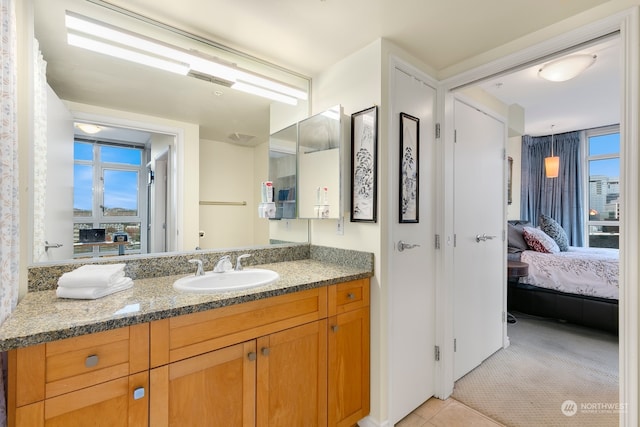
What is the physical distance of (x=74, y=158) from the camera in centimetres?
140

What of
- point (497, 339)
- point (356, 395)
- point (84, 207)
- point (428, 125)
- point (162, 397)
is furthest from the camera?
point (497, 339)

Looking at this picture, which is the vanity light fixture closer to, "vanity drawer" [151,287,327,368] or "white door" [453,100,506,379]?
"vanity drawer" [151,287,327,368]

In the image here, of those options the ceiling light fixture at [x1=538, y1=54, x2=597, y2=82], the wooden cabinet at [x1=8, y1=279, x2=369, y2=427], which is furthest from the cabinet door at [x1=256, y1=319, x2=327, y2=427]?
the ceiling light fixture at [x1=538, y1=54, x2=597, y2=82]

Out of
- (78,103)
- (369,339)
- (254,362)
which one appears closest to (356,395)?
(369,339)

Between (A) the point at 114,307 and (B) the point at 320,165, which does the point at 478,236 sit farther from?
(A) the point at 114,307

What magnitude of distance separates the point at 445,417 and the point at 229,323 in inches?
61.1

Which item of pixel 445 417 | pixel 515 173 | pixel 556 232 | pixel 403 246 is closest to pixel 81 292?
pixel 403 246

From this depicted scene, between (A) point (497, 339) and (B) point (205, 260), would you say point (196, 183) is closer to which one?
(B) point (205, 260)

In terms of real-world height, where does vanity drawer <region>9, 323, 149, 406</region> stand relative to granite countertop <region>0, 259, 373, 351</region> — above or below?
below

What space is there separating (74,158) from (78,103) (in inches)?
10.7

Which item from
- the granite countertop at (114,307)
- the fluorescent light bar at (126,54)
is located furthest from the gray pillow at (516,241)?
the fluorescent light bar at (126,54)

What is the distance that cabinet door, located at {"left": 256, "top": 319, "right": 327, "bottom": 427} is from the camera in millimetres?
1347

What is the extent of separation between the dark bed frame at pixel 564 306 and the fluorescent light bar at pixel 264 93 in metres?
3.34

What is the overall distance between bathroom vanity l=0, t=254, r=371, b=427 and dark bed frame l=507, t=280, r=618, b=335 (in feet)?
8.82
